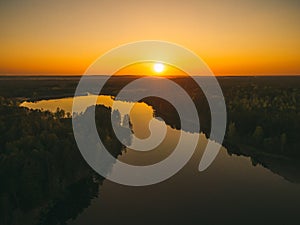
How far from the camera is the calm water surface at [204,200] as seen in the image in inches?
497

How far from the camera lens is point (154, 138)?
26141 mm

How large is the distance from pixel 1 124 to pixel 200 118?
70.1 feet

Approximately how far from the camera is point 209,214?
12.9m

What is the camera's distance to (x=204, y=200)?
14234 millimetres

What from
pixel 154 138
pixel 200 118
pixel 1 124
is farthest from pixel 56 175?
pixel 200 118

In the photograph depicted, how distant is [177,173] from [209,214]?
506 centimetres

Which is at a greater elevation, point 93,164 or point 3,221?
point 93,164

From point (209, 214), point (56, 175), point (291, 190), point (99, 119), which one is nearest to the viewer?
point (209, 214)

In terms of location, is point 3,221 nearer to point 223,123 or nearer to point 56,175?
point 56,175

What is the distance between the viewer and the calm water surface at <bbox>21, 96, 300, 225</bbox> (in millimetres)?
12617

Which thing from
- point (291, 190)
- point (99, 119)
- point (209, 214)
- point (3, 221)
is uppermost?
point (99, 119)

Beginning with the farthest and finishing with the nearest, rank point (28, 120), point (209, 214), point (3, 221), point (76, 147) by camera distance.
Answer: point (28, 120) < point (76, 147) < point (209, 214) < point (3, 221)

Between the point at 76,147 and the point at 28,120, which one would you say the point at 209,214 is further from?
the point at 28,120

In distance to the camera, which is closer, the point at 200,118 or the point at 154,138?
the point at 154,138
